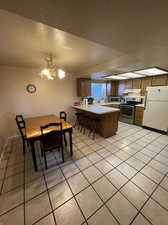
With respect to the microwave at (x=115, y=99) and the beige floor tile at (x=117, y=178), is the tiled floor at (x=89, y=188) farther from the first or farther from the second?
the microwave at (x=115, y=99)

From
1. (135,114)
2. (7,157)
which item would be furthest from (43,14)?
(135,114)

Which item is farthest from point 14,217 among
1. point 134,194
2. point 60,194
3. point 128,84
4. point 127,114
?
point 128,84

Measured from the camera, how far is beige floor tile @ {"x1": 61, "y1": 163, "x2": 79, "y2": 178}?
1905 millimetres

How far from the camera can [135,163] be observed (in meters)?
2.15

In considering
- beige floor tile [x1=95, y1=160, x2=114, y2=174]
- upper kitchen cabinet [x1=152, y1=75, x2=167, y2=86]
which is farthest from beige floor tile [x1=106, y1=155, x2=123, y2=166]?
upper kitchen cabinet [x1=152, y1=75, x2=167, y2=86]

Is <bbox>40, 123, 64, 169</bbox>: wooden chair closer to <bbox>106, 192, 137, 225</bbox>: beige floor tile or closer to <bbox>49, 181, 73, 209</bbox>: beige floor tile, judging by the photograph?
<bbox>49, 181, 73, 209</bbox>: beige floor tile

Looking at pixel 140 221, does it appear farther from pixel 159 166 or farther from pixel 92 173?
pixel 159 166

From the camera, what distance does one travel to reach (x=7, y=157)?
2.41 metres

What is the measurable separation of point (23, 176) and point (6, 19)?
2397 millimetres

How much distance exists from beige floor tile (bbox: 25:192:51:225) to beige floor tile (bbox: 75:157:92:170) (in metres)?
0.78

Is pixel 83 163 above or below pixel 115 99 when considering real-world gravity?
below

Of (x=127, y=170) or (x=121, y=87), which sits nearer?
(x=127, y=170)

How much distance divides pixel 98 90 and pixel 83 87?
147cm

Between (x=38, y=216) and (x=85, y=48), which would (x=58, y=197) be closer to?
(x=38, y=216)
